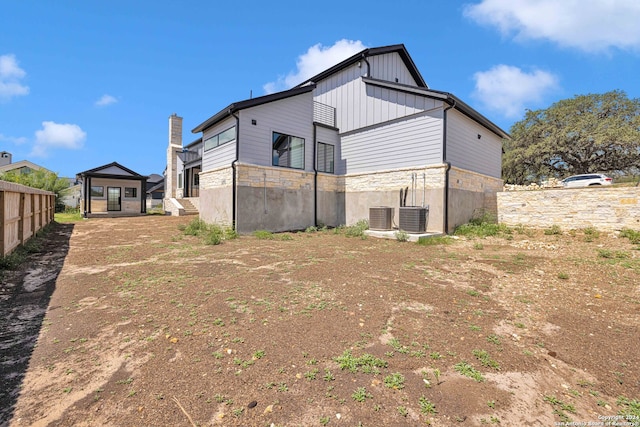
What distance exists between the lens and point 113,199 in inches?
965

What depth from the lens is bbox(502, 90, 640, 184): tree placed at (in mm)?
22812

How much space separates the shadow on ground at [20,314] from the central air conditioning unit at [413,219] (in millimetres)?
10280

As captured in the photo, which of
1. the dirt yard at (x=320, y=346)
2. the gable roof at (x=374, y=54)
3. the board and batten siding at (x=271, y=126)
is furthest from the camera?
the gable roof at (x=374, y=54)

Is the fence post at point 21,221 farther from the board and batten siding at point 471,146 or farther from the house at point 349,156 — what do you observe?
the board and batten siding at point 471,146

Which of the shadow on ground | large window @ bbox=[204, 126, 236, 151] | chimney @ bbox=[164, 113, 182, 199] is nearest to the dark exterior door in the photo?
chimney @ bbox=[164, 113, 182, 199]

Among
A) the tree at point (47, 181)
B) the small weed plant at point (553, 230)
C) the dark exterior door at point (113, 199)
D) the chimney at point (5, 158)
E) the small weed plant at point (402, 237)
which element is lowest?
the small weed plant at point (402, 237)

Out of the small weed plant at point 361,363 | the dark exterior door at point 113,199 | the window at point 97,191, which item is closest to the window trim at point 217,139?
the small weed plant at point 361,363

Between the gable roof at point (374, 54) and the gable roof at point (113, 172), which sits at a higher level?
the gable roof at point (374, 54)

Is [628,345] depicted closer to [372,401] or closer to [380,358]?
[380,358]

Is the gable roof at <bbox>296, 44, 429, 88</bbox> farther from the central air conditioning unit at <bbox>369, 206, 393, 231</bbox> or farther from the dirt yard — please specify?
the dirt yard

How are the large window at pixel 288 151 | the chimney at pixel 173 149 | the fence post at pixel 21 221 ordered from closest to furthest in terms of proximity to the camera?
the fence post at pixel 21 221
the large window at pixel 288 151
the chimney at pixel 173 149

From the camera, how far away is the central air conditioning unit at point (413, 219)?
426 inches

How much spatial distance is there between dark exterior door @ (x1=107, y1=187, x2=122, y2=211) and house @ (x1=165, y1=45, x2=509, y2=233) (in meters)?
15.1

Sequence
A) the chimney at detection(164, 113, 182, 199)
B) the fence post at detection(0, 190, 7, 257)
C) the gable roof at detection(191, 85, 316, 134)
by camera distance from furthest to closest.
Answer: the chimney at detection(164, 113, 182, 199), the gable roof at detection(191, 85, 316, 134), the fence post at detection(0, 190, 7, 257)
